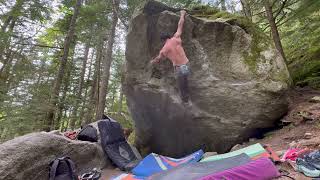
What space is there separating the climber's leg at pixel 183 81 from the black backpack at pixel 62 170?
10.7 feet

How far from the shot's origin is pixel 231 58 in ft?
23.9

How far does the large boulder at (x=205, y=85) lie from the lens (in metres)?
6.72

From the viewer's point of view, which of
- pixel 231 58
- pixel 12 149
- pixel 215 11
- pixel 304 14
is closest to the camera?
pixel 12 149

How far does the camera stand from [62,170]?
5.14 meters

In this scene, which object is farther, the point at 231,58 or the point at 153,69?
the point at 153,69

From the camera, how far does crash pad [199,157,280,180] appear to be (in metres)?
3.71

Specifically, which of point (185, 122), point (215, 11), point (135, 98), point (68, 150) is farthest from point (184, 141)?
point (215, 11)

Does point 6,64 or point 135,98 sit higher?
point 6,64

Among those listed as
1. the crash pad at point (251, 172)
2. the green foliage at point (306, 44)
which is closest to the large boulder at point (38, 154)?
the crash pad at point (251, 172)

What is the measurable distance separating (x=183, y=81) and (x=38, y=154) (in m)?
3.62

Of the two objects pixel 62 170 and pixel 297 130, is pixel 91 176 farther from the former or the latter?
pixel 297 130

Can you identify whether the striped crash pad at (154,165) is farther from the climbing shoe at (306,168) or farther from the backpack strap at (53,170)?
the climbing shoe at (306,168)

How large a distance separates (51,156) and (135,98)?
124 inches

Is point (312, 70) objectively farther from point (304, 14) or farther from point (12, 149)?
point (12, 149)
